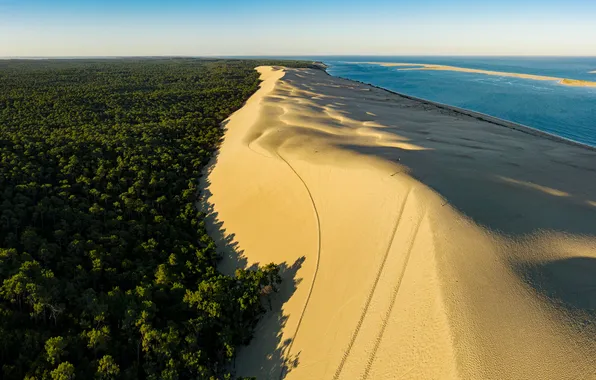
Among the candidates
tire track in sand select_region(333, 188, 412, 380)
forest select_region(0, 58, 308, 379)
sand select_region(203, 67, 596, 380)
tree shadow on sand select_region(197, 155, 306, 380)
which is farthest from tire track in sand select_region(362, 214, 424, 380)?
forest select_region(0, 58, 308, 379)

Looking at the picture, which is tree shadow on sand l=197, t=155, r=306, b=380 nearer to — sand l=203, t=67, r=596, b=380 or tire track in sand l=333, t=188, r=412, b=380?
sand l=203, t=67, r=596, b=380

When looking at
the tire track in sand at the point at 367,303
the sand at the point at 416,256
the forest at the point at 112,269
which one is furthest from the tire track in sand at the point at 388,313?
the forest at the point at 112,269

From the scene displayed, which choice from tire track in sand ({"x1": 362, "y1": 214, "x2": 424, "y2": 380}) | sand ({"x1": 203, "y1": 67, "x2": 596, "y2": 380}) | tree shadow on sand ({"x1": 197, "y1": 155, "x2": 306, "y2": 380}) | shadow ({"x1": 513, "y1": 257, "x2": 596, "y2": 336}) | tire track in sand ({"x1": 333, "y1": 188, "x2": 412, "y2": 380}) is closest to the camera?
sand ({"x1": 203, "y1": 67, "x2": 596, "y2": 380})

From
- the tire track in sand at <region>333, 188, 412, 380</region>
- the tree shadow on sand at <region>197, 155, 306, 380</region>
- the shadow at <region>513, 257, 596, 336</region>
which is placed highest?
the shadow at <region>513, 257, 596, 336</region>

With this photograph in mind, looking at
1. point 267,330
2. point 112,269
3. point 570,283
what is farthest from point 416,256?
point 112,269

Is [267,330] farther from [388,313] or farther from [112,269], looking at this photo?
[112,269]

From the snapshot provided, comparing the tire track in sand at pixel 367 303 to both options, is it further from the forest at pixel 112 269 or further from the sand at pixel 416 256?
the forest at pixel 112 269

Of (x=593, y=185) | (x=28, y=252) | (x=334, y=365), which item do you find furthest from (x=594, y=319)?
(x=28, y=252)
